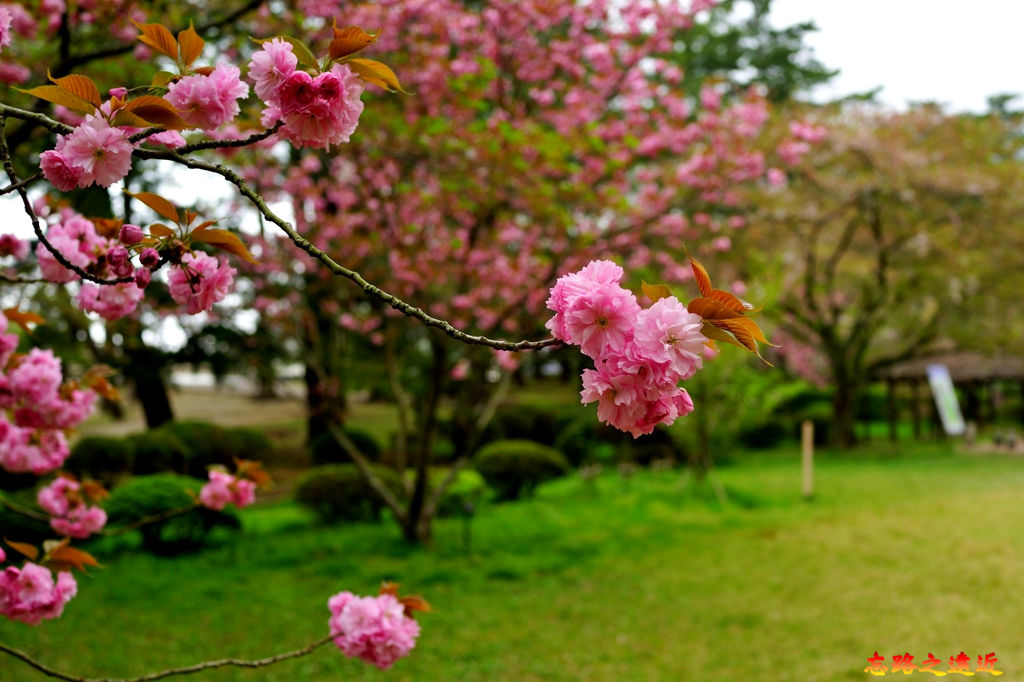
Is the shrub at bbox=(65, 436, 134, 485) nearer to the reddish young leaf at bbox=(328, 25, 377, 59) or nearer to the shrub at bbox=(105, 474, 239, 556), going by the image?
the shrub at bbox=(105, 474, 239, 556)

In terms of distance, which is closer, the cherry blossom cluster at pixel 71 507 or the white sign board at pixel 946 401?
the cherry blossom cluster at pixel 71 507

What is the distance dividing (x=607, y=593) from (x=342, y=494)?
3.32 metres

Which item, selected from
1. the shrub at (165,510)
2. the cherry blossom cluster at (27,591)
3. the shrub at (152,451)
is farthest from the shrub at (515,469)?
the cherry blossom cluster at (27,591)

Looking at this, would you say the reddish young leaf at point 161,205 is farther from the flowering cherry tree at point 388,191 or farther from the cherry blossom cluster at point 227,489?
the cherry blossom cluster at point 227,489

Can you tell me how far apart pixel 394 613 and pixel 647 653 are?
2699 mm

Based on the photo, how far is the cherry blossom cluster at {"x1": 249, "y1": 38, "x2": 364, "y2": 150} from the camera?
48.2 inches

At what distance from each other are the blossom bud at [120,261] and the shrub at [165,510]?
18.0 feet

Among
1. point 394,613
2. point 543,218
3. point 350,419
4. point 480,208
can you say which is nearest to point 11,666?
point 394,613

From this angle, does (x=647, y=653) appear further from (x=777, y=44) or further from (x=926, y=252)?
(x=777, y=44)

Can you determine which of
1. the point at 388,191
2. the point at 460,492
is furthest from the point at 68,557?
the point at 460,492

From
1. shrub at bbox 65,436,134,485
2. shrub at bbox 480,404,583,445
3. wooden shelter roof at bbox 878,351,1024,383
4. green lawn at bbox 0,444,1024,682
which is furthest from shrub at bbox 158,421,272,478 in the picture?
wooden shelter roof at bbox 878,351,1024,383

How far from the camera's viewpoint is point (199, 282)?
1.51 metres

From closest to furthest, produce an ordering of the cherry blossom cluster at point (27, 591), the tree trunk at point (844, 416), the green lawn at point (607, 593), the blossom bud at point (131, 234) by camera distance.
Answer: the blossom bud at point (131, 234)
the cherry blossom cluster at point (27, 591)
the green lawn at point (607, 593)
the tree trunk at point (844, 416)

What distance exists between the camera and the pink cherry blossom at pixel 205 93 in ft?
4.18
